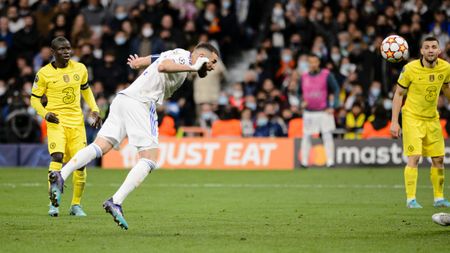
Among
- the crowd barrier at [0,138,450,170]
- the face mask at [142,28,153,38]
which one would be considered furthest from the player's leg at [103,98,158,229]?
the face mask at [142,28,153,38]

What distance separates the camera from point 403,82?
13938 mm

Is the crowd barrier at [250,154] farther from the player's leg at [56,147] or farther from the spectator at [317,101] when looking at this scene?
the player's leg at [56,147]

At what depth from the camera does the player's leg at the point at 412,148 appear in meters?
14.0

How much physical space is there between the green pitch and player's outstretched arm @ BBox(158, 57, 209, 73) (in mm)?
1786

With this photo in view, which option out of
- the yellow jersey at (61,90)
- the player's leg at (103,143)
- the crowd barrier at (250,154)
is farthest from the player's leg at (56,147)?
the crowd barrier at (250,154)

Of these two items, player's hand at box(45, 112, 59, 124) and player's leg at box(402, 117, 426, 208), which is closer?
player's hand at box(45, 112, 59, 124)

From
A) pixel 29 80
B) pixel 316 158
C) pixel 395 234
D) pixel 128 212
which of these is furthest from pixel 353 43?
pixel 395 234

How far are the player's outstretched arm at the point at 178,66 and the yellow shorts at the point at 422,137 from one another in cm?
430

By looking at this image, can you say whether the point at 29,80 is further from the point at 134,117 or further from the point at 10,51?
the point at 134,117

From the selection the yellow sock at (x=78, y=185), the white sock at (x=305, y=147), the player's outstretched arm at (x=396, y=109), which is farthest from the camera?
the white sock at (x=305, y=147)

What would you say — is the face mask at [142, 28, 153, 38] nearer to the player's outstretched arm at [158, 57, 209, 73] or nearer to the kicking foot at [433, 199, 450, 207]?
the kicking foot at [433, 199, 450, 207]

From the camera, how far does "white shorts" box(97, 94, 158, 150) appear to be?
11266mm

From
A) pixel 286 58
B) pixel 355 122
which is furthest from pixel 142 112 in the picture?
pixel 286 58

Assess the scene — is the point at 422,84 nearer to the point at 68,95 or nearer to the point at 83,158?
the point at 68,95
